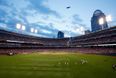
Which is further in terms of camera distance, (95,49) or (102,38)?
(102,38)

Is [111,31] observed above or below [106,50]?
above

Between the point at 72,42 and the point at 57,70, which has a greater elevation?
the point at 72,42

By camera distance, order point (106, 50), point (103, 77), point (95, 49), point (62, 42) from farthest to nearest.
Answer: point (62, 42), point (95, 49), point (106, 50), point (103, 77)

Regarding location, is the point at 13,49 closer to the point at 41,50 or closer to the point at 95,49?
the point at 41,50

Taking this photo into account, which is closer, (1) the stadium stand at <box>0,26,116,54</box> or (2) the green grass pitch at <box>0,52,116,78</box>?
(2) the green grass pitch at <box>0,52,116,78</box>

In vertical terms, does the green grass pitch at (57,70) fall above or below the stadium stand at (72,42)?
below

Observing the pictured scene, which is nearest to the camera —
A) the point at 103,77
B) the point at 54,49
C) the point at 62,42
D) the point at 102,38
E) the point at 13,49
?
the point at 103,77

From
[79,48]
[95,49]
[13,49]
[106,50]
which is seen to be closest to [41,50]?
[13,49]

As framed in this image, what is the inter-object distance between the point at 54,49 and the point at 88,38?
23.9 m

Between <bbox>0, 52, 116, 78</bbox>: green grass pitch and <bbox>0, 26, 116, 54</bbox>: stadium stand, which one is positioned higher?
<bbox>0, 26, 116, 54</bbox>: stadium stand

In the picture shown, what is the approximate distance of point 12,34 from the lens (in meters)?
57.5

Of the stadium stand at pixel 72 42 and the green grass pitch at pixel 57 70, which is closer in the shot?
the green grass pitch at pixel 57 70

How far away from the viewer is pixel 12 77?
941 centimetres

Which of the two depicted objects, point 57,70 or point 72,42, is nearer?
point 57,70
